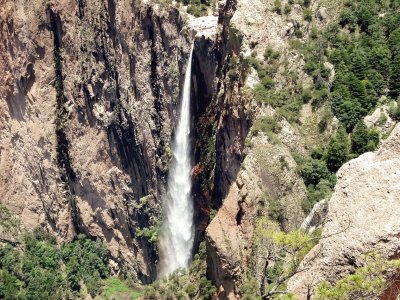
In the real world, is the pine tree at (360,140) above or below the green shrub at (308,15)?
below

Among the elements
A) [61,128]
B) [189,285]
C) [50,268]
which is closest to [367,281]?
[189,285]

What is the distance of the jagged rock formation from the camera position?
18016 millimetres

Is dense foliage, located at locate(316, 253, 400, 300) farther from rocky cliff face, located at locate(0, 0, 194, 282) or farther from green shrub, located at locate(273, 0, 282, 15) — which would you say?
rocky cliff face, located at locate(0, 0, 194, 282)

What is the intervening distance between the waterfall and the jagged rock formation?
39.7 meters

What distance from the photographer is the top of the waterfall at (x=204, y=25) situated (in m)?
57.5

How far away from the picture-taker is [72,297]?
2660 inches

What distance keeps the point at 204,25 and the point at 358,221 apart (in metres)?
43.5

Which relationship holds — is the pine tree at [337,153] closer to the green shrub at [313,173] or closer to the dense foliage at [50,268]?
the green shrub at [313,173]

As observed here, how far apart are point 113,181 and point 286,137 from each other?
29.8 meters

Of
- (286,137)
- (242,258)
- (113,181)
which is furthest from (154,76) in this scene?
(242,258)

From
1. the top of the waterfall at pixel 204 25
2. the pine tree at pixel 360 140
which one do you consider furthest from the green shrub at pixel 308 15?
the pine tree at pixel 360 140

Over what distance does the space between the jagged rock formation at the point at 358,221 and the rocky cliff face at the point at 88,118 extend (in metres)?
43.6

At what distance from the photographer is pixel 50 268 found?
227 feet

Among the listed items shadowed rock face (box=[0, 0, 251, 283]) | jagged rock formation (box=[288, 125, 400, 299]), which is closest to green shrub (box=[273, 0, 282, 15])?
shadowed rock face (box=[0, 0, 251, 283])
